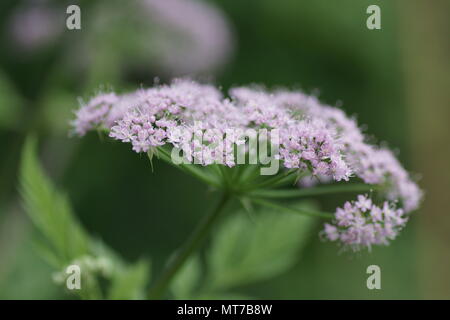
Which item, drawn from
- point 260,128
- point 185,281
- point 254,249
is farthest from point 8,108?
point 260,128

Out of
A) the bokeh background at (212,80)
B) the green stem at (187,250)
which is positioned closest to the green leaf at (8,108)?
the bokeh background at (212,80)

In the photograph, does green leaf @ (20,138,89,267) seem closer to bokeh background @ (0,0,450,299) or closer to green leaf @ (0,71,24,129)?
bokeh background @ (0,0,450,299)

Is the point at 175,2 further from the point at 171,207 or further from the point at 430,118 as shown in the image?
the point at 430,118

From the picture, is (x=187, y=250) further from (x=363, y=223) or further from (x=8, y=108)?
(x=8, y=108)

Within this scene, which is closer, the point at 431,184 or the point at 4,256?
→ the point at 4,256

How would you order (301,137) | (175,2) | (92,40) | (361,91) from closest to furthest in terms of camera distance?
1. (301,137)
2. (92,40)
3. (175,2)
4. (361,91)

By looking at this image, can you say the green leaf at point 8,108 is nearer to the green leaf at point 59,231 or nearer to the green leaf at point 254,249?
the green leaf at point 59,231
